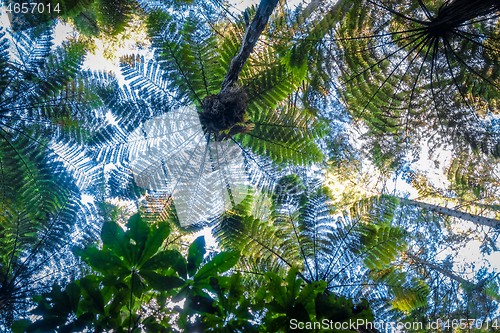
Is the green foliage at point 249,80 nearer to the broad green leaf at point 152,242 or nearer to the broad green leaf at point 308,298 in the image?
the broad green leaf at point 152,242

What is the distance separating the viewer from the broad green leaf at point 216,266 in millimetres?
1140

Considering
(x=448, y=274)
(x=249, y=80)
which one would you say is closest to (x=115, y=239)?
(x=249, y=80)

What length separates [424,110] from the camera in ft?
9.29

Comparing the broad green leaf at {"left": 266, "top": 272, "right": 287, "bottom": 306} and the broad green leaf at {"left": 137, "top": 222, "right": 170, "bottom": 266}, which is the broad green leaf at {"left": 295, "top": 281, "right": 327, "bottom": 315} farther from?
the broad green leaf at {"left": 137, "top": 222, "right": 170, "bottom": 266}

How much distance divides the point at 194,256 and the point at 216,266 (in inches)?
5.1

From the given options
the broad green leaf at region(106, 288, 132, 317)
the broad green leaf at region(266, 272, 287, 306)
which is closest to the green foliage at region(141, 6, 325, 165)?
the broad green leaf at region(266, 272, 287, 306)

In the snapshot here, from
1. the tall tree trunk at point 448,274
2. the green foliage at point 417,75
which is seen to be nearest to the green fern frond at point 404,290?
the green foliage at point 417,75

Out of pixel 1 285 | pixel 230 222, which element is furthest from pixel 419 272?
pixel 1 285

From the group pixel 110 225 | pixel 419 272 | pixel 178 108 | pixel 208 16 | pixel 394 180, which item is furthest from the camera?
pixel 419 272

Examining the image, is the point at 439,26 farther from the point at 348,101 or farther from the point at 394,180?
the point at 394,180

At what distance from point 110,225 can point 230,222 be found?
5.62ft

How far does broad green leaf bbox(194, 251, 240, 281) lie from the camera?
1140 mm

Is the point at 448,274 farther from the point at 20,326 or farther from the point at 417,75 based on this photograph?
the point at 20,326

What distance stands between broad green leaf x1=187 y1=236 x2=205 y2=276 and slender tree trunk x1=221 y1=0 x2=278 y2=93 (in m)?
1.62
